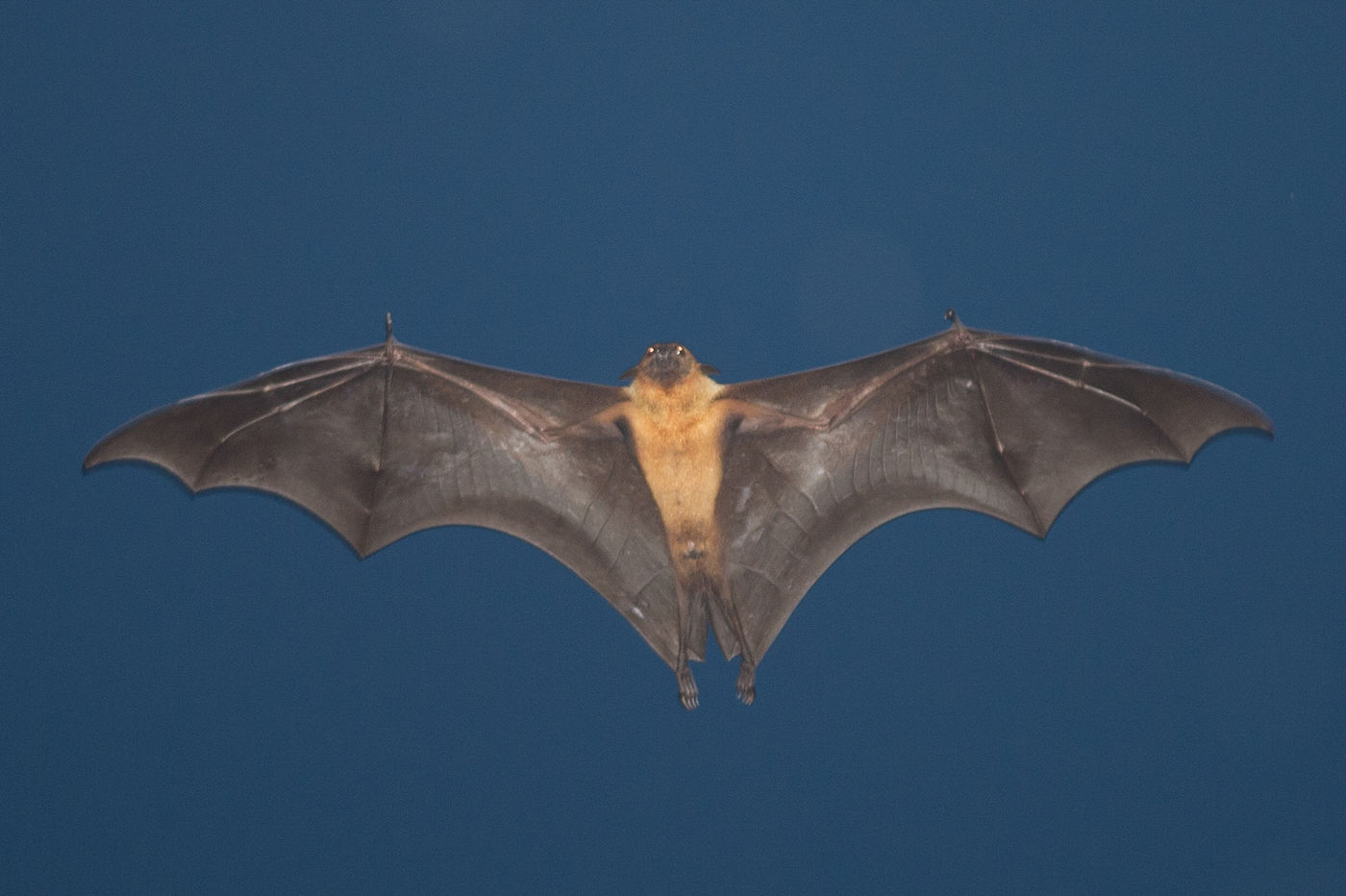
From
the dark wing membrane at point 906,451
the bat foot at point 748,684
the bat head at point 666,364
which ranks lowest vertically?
the bat foot at point 748,684

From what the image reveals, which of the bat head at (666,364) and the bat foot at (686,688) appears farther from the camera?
the bat foot at (686,688)

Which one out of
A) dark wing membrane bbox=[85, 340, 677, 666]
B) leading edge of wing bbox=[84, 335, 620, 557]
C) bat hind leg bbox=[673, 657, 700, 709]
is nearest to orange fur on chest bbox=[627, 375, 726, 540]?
dark wing membrane bbox=[85, 340, 677, 666]

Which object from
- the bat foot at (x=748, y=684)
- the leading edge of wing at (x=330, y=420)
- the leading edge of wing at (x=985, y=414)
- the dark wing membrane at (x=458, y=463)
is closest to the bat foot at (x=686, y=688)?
the dark wing membrane at (x=458, y=463)

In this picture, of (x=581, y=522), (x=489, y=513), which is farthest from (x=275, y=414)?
(x=581, y=522)

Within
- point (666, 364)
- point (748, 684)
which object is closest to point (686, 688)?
point (748, 684)

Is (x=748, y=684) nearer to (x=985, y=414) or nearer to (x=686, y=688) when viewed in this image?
(x=686, y=688)

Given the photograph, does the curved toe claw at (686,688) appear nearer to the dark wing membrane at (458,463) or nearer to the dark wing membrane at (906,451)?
the dark wing membrane at (458,463)

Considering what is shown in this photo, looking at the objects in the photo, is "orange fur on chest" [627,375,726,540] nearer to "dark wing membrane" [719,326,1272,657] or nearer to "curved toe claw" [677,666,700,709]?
"dark wing membrane" [719,326,1272,657]
